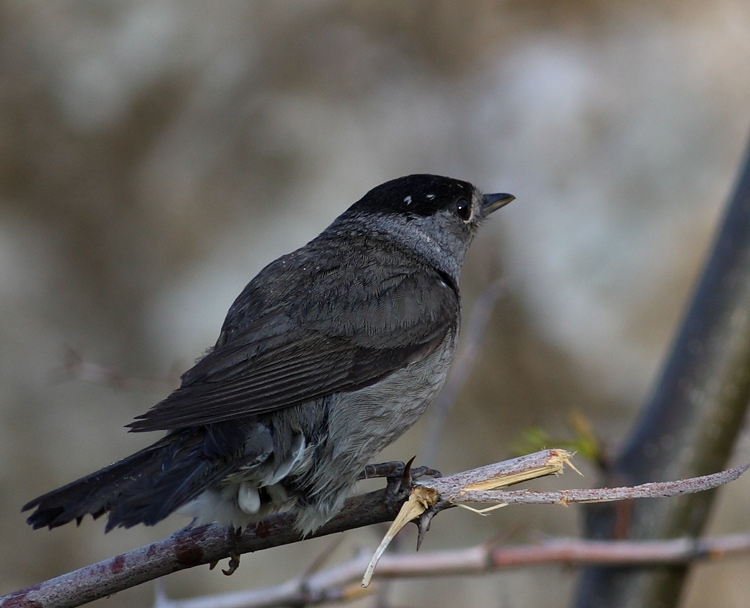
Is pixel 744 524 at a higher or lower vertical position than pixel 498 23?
lower

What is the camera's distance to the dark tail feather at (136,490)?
7.86 feet

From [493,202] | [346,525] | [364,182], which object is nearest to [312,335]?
[346,525]

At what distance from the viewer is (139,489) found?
2525mm

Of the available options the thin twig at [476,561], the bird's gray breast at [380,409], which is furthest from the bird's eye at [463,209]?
the thin twig at [476,561]

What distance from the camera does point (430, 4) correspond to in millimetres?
7074

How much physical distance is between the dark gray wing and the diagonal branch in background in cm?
104

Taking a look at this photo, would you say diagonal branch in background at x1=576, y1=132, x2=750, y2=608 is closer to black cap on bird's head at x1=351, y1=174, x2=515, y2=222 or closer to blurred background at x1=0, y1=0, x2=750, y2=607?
black cap on bird's head at x1=351, y1=174, x2=515, y2=222

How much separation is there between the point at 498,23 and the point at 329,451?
5206 mm

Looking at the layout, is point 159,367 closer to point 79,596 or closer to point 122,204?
point 122,204

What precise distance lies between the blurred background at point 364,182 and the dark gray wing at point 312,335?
3.04 metres

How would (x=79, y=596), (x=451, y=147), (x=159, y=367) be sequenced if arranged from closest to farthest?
(x=79, y=596) → (x=159, y=367) → (x=451, y=147)

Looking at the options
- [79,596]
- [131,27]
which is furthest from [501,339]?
[79,596]

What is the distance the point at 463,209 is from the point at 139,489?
2.48 metres

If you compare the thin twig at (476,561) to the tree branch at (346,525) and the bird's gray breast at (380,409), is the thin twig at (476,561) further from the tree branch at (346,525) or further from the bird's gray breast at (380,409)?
the tree branch at (346,525)
